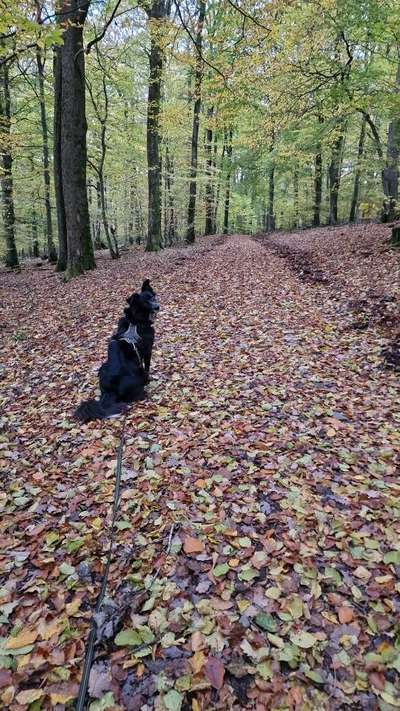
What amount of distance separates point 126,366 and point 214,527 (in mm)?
2396

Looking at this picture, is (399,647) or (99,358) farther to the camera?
(99,358)

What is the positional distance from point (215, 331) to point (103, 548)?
4.94m

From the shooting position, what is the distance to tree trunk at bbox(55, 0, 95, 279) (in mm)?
10625

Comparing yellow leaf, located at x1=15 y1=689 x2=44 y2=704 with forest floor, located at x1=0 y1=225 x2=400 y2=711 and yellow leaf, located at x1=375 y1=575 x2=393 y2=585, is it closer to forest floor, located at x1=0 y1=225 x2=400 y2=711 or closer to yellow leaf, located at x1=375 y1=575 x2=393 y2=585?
forest floor, located at x1=0 y1=225 x2=400 y2=711

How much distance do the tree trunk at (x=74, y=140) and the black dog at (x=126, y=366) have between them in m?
7.51

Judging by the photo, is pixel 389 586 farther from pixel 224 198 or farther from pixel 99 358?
pixel 224 198

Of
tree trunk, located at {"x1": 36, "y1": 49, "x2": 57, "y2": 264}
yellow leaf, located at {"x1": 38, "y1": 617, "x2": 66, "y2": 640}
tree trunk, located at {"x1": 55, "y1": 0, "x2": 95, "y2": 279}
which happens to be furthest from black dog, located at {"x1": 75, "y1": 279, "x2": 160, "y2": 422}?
tree trunk, located at {"x1": 36, "y1": 49, "x2": 57, "y2": 264}

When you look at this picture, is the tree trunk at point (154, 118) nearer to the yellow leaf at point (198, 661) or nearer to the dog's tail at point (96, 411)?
the dog's tail at point (96, 411)

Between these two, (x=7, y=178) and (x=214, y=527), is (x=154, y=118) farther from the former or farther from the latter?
(x=214, y=527)

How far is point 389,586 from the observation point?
2658 millimetres

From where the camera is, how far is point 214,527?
3217 millimetres

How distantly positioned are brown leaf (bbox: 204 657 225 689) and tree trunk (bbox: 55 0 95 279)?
1138 centimetres

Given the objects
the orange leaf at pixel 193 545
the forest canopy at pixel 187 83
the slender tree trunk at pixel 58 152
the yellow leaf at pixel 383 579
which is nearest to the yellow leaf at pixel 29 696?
the orange leaf at pixel 193 545

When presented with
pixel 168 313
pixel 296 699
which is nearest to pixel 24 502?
pixel 296 699
